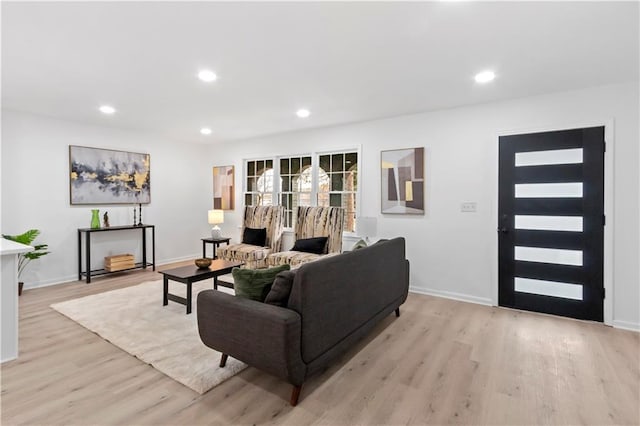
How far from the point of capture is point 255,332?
2.00 m

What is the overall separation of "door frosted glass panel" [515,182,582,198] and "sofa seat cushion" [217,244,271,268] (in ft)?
11.6

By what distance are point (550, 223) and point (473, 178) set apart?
95 centimetres

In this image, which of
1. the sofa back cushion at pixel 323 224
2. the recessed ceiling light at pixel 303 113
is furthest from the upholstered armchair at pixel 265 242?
the recessed ceiling light at pixel 303 113

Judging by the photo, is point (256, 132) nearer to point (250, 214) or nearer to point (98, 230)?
point (250, 214)

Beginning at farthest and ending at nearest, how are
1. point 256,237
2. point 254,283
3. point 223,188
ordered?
Answer: point 223,188 → point 256,237 → point 254,283

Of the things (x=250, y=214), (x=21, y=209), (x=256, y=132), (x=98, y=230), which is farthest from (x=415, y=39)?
(x=21, y=209)

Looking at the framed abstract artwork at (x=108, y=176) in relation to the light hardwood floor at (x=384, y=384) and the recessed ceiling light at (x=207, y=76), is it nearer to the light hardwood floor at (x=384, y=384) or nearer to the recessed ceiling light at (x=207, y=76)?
the light hardwood floor at (x=384, y=384)

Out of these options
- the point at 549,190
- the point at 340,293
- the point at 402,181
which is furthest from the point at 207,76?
the point at 549,190

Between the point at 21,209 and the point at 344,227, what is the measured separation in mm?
4535

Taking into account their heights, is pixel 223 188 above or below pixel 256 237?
above

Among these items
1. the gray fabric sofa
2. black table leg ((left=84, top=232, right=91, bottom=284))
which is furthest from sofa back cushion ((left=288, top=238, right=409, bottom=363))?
black table leg ((left=84, top=232, right=91, bottom=284))

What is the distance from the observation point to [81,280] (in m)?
4.89

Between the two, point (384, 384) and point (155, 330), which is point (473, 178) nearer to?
point (384, 384)

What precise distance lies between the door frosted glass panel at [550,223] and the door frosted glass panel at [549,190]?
0.24 m
